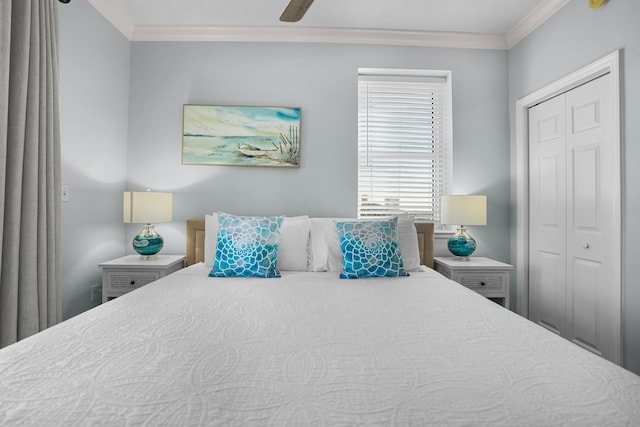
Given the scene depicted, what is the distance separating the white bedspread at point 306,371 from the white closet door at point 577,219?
1300mm

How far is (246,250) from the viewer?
2.02m

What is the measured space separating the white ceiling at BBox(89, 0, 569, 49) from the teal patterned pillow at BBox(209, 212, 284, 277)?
67.9 inches

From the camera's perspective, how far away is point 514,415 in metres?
0.66

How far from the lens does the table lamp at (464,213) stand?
2580mm

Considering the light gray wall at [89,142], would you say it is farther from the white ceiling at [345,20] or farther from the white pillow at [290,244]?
the white pillow at [290,244]

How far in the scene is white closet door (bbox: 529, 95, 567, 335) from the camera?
2418mm

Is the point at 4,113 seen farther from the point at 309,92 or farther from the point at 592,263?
the point at 592,263

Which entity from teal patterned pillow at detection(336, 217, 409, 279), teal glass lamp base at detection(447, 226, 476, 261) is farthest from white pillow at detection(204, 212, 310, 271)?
teal glass lamp base at detection(447, 226, 476, 261)

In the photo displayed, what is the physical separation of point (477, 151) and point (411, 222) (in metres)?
1.06

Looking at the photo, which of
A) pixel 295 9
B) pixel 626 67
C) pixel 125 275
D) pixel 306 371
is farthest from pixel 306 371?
pixel 626 67

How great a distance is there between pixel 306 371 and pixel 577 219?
7.77ft

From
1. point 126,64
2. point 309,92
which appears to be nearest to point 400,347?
point 309,92

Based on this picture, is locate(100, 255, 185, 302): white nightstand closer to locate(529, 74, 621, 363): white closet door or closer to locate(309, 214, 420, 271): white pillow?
locate(309, 214, 420, 271): white pillow

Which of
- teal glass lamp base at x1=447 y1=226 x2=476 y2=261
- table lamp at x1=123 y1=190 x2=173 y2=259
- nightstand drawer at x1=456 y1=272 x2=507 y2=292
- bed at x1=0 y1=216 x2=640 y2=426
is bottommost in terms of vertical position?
nightstand drawer at x1=456 y1=272 x2=507 y2=292
